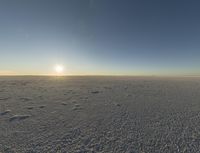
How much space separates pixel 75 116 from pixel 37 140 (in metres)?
4.09

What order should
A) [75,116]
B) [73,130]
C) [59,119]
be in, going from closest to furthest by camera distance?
1. [73,130]
2. [59,119]
3. [75,116]

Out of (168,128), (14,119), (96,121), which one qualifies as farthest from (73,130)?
(168,128)

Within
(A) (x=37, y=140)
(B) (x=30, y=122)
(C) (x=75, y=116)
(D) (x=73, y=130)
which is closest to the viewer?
(A) (x=37, y=140)

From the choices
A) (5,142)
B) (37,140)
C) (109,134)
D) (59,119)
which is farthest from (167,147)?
(5,142)

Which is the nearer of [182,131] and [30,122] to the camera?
Answer: [182,131]

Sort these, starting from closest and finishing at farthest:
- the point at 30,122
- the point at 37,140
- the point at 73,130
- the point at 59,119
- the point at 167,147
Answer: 1. the point at 167,147
2. the point at 37,140
3. the point at 73,130
4. the point at 30,122
5. the point at 59,119

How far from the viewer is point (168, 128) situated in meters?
8.18

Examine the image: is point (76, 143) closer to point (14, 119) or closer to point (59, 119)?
point (59, 119)

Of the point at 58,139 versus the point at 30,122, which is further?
the point at 30,122

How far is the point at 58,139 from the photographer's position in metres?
6.81

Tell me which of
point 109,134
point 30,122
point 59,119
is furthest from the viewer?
point 59,119

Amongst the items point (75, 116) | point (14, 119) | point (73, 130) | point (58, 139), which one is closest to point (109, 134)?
point (73, 130)

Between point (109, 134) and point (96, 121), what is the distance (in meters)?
2.22

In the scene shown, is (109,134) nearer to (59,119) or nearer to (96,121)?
(96,121)
